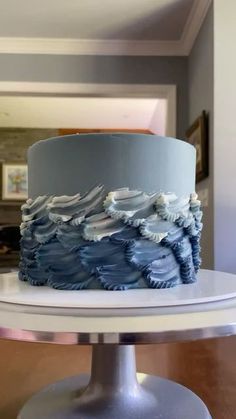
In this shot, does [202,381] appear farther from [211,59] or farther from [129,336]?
[211,59]

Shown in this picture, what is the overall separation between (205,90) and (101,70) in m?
0.85

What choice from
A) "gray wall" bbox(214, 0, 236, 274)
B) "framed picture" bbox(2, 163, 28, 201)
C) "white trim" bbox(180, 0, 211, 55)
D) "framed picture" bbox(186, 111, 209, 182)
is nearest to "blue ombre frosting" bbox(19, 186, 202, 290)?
"gray wall" bbox(214, 0, 236, 274)

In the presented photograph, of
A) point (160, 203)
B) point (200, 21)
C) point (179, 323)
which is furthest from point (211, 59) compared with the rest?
point (179, 323)

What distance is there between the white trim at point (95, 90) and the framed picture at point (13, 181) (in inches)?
163

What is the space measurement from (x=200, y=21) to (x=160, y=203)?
2.14 metres

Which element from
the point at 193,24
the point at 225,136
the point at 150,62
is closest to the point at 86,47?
the point at 150,62

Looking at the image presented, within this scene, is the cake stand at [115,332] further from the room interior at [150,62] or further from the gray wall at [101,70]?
the gray wall at [101,70]

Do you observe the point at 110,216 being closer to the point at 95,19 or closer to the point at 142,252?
the point at 142,252

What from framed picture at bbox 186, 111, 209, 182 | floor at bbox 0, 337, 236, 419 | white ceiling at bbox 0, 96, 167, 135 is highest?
white ceiling at bbox 0, 96, 167, 135

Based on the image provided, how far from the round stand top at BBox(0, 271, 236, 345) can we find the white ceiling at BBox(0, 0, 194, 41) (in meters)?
2.22

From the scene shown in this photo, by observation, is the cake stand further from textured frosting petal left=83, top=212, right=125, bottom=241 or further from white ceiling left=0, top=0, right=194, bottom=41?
white ceiling left=0, top=0, right=194, bottom=41

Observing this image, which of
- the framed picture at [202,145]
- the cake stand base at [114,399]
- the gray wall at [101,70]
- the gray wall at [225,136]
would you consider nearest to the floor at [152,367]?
the cake stand base at [114,399]

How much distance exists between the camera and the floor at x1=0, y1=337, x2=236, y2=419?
88 centimetres

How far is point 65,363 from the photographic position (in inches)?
43.7
